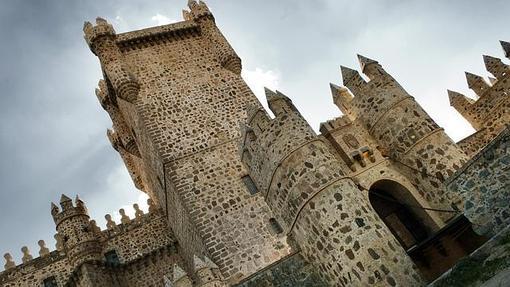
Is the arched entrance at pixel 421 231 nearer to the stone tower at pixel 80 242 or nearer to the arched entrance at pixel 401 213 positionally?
the arched entrance at pixel 401 213

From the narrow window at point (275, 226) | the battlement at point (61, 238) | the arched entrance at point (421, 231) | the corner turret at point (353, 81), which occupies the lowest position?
the arched entrance at point (421, 231)

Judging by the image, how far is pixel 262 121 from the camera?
35.6 ft

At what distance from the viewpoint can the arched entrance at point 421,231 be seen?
Result: 10.1 m

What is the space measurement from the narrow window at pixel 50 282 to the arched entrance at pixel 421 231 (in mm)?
14843

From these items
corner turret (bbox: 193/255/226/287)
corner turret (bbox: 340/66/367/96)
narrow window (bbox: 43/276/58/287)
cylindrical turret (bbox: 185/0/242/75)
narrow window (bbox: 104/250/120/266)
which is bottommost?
corner turret (bbox: 193/255/226/287)

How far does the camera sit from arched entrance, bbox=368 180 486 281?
10.1m

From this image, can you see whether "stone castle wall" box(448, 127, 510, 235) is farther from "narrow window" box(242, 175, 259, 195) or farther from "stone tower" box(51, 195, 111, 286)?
"stone tower" box(51, 195, 111, 286)

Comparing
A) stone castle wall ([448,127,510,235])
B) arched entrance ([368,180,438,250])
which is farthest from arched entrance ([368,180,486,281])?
stone castle wall ([448,127,510,235])

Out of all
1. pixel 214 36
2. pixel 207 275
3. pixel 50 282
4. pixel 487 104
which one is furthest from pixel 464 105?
pixel 50 282

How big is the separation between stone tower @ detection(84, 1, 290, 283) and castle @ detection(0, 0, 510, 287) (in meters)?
0.05

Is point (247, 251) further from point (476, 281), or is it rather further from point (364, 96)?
point (476, 281)

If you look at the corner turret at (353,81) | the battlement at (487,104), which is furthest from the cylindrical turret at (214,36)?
the battlement at (487,104)

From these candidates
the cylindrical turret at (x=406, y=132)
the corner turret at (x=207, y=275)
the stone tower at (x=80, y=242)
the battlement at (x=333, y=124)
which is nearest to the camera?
the corner turret at (x=207, y=275)

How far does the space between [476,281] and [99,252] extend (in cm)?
1651
